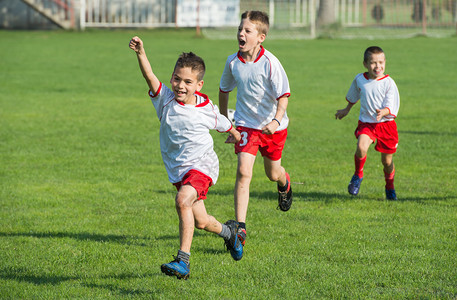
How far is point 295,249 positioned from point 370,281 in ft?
3.28

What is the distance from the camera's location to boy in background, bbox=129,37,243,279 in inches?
206

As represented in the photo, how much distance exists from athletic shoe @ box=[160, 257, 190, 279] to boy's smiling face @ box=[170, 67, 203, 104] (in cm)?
124

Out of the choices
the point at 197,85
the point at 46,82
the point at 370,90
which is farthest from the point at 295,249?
the point at 46,82

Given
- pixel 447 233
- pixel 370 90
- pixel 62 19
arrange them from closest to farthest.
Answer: pixel 447 233 → pixel 370 90 → pixel 62 19

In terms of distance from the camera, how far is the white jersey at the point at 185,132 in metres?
5.36

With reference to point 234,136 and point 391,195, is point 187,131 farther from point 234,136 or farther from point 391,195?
point 391,195

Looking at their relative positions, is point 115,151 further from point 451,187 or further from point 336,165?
point 451,187

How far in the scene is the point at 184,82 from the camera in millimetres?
5281

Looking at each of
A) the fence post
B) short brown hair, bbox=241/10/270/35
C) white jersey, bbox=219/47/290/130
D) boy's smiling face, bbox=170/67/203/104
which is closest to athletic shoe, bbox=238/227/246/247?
white jersey, bbox=219/47/290/130

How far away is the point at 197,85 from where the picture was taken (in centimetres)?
536

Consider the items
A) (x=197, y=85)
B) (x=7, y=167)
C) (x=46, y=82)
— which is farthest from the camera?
(x=46, y=82)

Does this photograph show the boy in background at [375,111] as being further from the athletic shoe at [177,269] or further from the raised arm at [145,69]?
the athletic shoe at [177,269]

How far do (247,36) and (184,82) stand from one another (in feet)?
4.72

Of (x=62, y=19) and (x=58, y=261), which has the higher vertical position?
(x=62, y=19)
